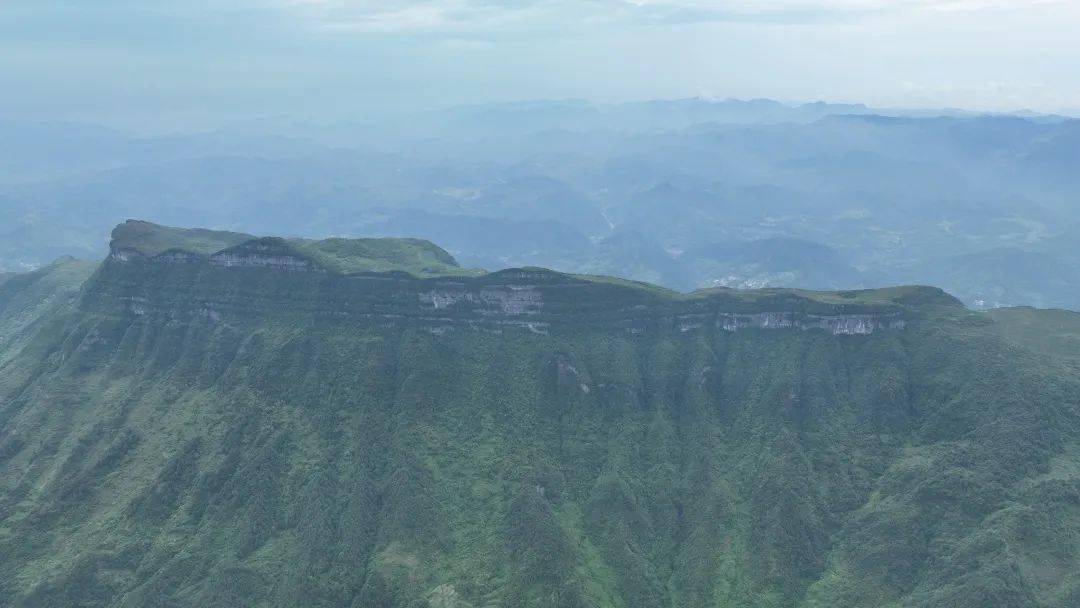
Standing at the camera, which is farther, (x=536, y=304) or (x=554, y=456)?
(x=536, y=304)

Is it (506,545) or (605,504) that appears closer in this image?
(506,545)

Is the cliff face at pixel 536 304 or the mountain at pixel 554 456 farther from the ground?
the cliff face at pixel 536 304

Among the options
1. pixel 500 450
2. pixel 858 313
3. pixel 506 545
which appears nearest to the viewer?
pixel 506 545

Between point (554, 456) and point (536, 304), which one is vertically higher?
point (536, 304)

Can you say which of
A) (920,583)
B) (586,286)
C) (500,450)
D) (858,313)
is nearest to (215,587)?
(500,450)

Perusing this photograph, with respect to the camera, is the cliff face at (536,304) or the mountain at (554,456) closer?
the mountain at (554,456)

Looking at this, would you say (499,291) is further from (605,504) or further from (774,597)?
(774,597)

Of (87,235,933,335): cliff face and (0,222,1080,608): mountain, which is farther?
(87,235,933,335): cliff face

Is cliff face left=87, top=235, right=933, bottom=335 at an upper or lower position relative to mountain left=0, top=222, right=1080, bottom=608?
upper
